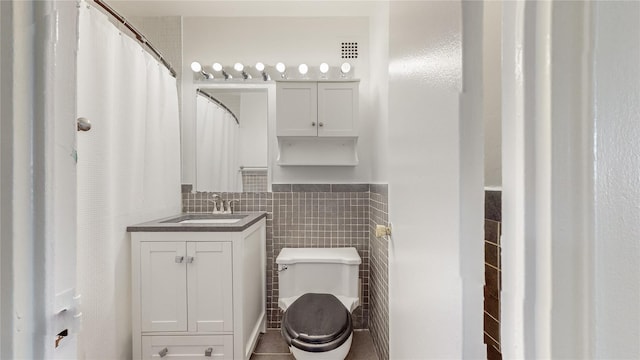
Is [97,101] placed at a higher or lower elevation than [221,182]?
higher

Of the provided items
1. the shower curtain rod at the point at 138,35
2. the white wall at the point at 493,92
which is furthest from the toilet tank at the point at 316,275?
the shower curtain rod at the point at 138,35

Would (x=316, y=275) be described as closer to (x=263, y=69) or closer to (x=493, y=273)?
(x=493, y=273)

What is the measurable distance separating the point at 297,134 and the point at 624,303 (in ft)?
5.83

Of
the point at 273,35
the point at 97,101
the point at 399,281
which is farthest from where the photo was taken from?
the point at 273,35

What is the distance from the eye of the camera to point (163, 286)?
1.48 m

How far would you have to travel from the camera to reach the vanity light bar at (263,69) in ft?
6.79

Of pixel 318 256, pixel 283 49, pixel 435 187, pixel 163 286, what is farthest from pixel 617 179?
pixel 283 49

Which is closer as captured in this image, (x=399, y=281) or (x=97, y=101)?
(x=399, y=281)

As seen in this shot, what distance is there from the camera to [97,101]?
4.12 feet

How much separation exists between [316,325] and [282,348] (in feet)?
2.06

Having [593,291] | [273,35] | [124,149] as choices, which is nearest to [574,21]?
[593,291]

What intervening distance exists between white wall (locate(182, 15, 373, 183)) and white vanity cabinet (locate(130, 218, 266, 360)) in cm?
75

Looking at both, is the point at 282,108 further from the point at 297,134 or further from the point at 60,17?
the point at 60,17

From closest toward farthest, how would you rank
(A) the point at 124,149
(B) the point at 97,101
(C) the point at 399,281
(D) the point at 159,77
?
(C) the point at 399,281 < (B) the point at 97,101 < (A) the point at 124,149 < (D) the point at 159,77
